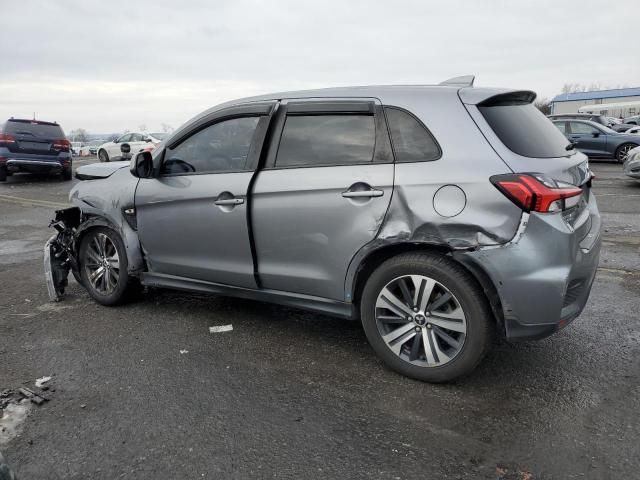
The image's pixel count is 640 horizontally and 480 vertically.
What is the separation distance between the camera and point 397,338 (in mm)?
3250

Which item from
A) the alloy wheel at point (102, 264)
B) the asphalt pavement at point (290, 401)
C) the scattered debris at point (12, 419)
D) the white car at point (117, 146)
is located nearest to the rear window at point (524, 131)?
the asphalt pavement at point (290, 401)

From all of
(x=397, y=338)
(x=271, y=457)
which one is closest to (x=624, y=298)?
(x=397, y=338)

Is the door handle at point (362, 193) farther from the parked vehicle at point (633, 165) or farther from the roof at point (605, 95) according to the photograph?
the roof at point (605, 95)

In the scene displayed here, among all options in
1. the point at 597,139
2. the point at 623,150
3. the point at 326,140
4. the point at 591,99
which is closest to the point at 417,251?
the point at 326,140

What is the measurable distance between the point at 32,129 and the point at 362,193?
15.2 meters

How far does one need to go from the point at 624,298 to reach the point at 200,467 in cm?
397

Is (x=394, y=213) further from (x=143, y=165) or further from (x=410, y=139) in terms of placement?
(x=143, y=165)

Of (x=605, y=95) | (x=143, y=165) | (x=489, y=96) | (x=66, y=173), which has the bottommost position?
(x=66, y=173)

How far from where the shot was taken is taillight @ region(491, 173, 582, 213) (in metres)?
2.79

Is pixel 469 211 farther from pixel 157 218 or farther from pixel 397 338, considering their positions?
pixel 157 218

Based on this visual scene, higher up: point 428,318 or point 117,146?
point 117,146

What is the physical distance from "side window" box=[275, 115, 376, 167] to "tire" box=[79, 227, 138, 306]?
182 centimetres

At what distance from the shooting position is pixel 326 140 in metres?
Answer: 3.45

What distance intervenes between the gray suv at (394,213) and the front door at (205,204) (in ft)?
0.04
